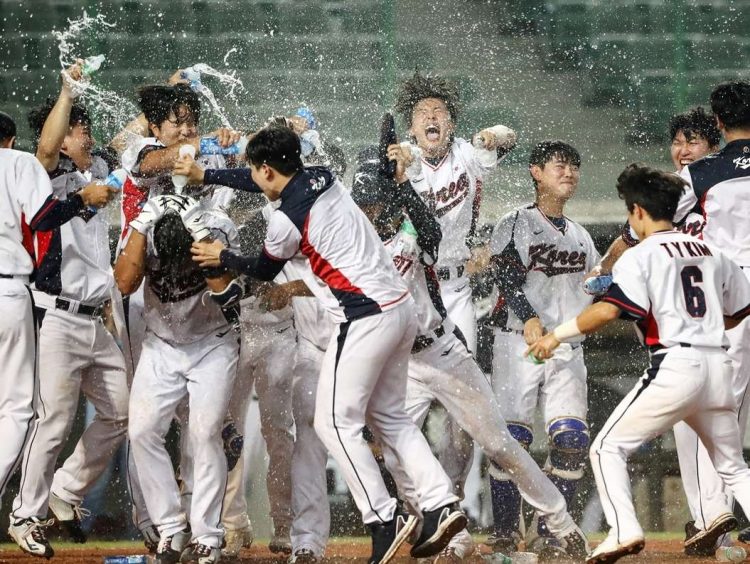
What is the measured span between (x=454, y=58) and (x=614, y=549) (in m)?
6.89

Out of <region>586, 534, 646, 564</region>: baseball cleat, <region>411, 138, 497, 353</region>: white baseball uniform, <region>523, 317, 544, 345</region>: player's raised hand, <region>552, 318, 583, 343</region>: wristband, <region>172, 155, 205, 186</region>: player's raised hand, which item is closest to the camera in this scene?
<region>586, 534, 646, 564</region>: baseball cleat

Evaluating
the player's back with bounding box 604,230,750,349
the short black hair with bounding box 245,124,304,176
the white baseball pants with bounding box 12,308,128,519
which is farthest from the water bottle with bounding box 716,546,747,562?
the white baseball pants with bounding box 12,308,128,519

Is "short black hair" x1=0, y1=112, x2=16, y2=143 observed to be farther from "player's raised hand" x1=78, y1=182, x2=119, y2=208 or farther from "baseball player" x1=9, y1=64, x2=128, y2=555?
"player's raised hand" x1=78, y1=182, x2=119, y2=208

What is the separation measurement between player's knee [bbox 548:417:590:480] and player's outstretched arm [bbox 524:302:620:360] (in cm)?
128

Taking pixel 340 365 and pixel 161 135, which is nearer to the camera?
pixel 340 365

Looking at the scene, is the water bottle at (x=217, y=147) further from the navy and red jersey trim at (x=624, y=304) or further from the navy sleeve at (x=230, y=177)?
the navy and red jersey trim at (x=624, y=304)

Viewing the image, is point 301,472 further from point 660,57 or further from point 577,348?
point 660,57

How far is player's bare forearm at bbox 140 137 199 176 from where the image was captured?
222 inches

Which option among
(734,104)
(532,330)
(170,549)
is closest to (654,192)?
(734,104)

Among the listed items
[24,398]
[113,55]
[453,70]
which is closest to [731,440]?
[24,398]

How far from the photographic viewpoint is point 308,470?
231 inches

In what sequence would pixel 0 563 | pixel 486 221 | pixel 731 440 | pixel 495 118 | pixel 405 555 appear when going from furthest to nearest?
pixel 495 118 → pixel 486 221 → pixel 405 555 → pixel 0 563 → pixel 731 440

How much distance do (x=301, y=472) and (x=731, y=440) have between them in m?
1.96

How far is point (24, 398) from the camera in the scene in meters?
5.36
